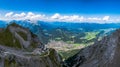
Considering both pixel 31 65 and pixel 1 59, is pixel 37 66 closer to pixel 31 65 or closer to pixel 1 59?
pixel 31 65

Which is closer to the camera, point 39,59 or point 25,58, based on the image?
point 25,58

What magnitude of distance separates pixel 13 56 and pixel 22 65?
7.00 meters

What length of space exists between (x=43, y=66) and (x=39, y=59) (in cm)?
512

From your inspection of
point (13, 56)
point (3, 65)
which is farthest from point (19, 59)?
point (3, 65)

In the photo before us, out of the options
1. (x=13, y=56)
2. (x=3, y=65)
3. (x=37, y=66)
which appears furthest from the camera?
(x=37, y=66)

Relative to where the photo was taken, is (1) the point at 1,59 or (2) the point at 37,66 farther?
(2) the point at 37,66

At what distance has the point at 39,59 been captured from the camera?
197 m

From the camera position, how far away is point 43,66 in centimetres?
19562

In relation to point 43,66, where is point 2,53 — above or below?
above

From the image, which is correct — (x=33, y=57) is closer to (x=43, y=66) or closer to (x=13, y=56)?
(x=43, y=66)

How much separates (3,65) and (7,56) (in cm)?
717

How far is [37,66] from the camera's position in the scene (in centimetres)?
18750

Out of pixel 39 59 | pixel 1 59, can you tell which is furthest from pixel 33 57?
pixel 1 59

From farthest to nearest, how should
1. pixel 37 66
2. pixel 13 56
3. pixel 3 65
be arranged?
pixel 37 66, pixel 13 56, pixel 3 65
